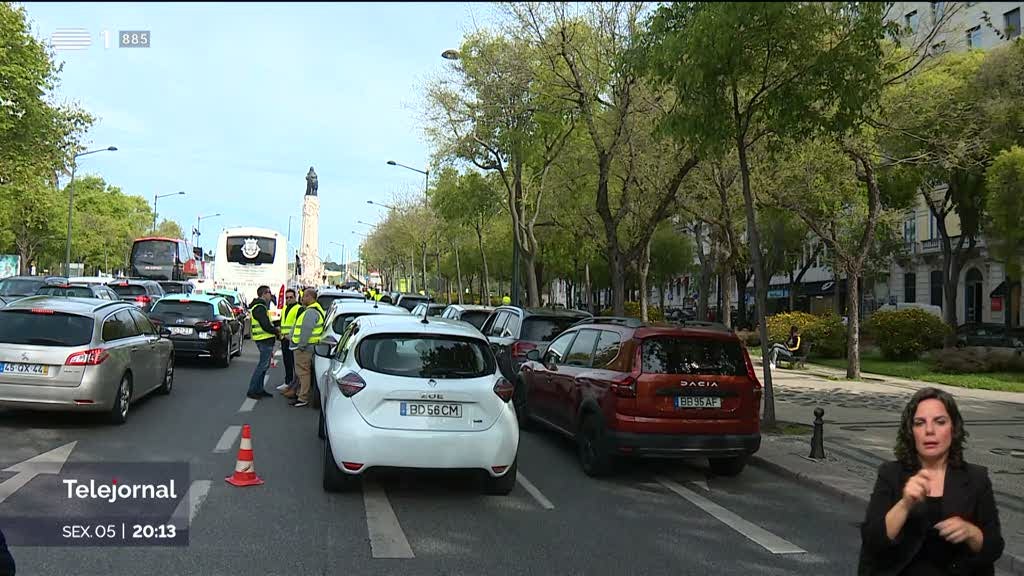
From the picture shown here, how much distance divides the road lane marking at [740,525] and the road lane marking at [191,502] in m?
4.36

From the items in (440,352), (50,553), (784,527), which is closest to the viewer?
(50,553)

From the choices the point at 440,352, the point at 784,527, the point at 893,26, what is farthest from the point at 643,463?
the point at 893,26

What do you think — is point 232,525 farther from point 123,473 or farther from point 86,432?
point 86,432

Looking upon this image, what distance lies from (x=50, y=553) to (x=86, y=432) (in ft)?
14.9

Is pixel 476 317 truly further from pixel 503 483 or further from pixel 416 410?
pixel 416 410

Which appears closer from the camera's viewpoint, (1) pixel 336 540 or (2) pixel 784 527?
(1) pixel 336 540

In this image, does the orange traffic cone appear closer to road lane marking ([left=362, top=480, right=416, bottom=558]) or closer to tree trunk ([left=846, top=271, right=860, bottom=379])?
road lane marking ([left=362, top=480, right=416, bottom=558])

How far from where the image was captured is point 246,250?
32.0 metres

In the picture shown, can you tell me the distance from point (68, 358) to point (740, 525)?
7.47 metres

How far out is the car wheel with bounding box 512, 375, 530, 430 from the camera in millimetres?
11322

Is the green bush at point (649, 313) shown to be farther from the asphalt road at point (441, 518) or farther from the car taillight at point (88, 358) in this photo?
the car taillight at point (88, 358)

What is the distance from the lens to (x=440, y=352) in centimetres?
749

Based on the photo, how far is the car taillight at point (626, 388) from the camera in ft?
26.5

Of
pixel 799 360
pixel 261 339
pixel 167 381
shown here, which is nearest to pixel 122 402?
pixel 167 381
